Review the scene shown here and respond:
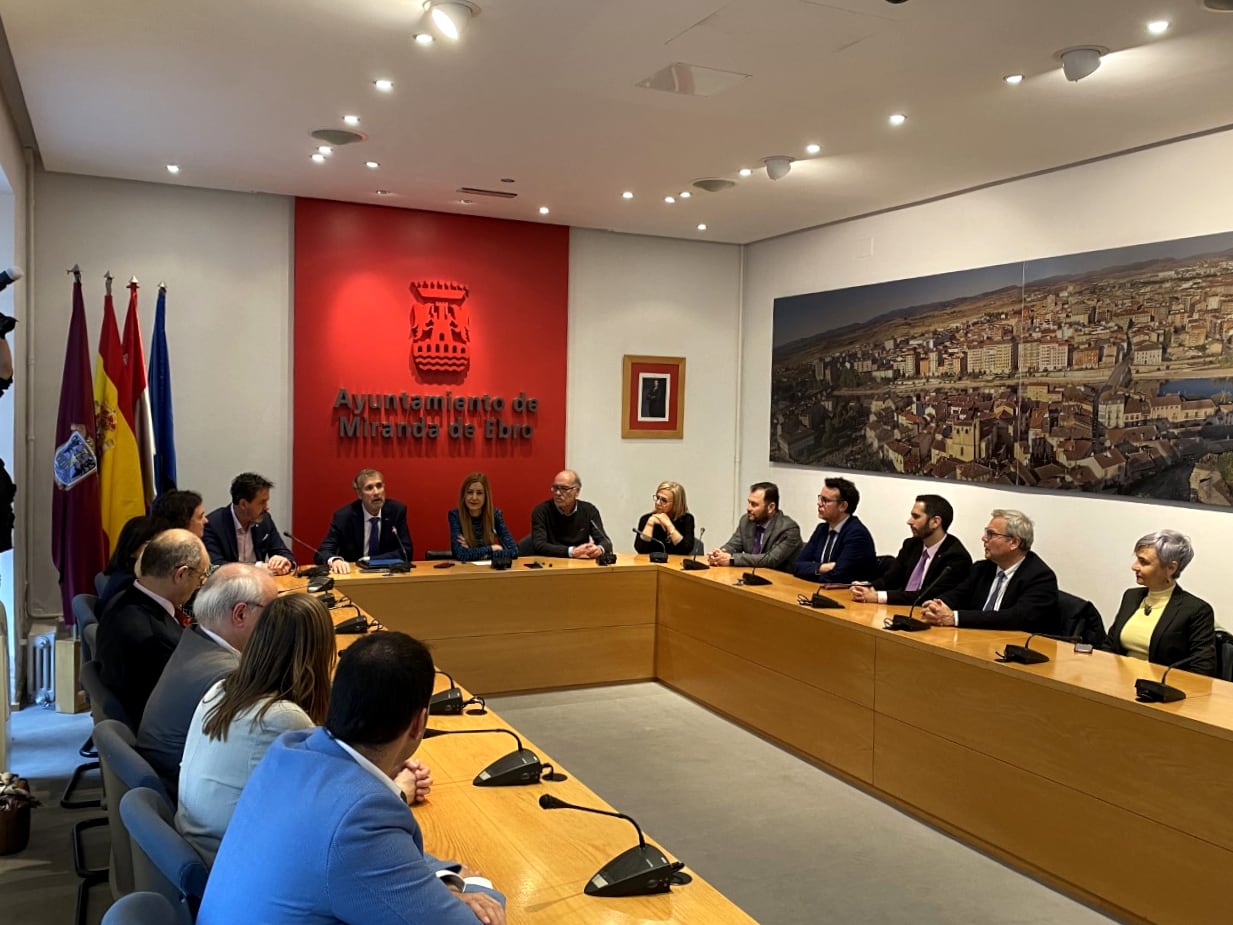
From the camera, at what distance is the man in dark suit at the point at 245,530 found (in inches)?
211

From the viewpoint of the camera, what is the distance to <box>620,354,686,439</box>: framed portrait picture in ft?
26.9

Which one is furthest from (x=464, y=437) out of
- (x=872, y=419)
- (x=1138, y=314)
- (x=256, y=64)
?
(x=1138, y=314)

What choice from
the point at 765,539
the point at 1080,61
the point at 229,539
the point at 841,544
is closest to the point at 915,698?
the point at 841,544

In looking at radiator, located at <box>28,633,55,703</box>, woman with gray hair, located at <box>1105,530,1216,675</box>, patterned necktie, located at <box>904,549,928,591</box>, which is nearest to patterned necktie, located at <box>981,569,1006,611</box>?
woman with gray hair, located at <box>1105,530,1216,675</box>

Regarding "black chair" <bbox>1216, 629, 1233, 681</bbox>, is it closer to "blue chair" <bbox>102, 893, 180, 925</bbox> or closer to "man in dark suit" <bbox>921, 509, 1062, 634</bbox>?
"man in dark suit" <bbox>921, 509, 1062, 634</bbox>

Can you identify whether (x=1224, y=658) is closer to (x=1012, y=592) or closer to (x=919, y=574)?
(x=1012, y=592)

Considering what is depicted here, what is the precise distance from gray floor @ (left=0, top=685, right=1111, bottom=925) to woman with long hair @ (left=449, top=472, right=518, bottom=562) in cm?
115

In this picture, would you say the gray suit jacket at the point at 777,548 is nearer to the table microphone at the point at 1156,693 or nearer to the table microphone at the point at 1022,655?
the table microphone at the point at 1022,655

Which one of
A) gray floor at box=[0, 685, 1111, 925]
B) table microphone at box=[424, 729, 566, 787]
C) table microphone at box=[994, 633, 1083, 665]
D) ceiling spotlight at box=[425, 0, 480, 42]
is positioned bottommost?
gray floor at box=[0, 685, 1111, 925]

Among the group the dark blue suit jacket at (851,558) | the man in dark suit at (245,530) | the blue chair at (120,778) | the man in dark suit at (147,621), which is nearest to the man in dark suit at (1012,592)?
the dark blue suit jacket at (851,558)

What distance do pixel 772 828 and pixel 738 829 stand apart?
14cm

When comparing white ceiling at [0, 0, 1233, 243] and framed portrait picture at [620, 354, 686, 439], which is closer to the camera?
white ceiling at [0, 0, 1233, 243]

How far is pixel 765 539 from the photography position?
6.15 m

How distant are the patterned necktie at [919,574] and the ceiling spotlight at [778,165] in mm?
2315
